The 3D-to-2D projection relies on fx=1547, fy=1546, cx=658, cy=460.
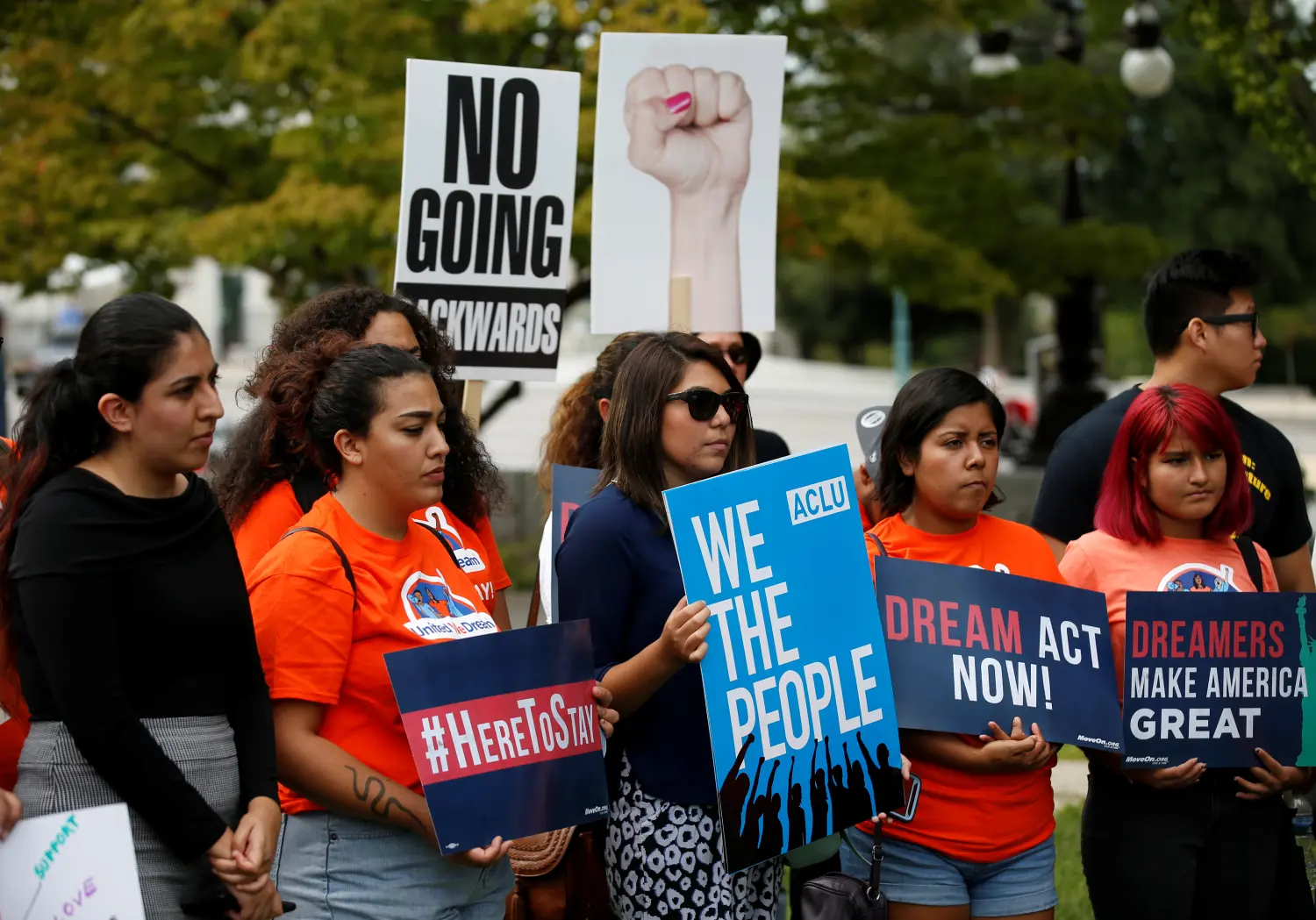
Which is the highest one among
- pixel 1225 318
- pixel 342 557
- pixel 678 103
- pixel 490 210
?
pixel 678 103

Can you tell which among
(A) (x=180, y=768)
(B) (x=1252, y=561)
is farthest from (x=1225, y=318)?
(A) (x=180, y=768)

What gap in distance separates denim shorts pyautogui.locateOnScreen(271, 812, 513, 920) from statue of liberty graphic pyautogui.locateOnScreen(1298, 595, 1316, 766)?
212 cm

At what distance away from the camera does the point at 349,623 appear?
302 centimetres

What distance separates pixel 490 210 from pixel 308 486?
6.14 feet

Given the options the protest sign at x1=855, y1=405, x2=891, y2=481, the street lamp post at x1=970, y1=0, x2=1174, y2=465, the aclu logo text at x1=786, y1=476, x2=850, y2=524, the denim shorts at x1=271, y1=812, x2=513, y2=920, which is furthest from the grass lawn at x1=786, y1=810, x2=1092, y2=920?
the street lamp post at x1=970, y1=0, x2=1174, y2=465

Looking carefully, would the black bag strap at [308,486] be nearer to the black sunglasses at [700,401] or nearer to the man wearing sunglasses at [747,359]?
the black sunglasses at [700,401]

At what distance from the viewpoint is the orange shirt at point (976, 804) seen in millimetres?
3516

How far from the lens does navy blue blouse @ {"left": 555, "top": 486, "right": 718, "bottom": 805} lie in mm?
3287

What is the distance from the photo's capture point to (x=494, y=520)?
48.7ft

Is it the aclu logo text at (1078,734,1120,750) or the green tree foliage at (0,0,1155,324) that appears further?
the green tree foliage at (0,0,1155,324)

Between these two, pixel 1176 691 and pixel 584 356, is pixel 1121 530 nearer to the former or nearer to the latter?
pixel 1176 691

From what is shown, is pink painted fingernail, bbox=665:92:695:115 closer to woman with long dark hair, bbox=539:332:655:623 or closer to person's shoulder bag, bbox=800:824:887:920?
woman with long dark hair, bbox=539:332:655:623

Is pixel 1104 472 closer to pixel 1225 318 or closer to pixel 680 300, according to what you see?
pixel 1225 318

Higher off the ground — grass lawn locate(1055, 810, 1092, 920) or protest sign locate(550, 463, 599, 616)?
protest sign locate(550, 463, 599, 616)
